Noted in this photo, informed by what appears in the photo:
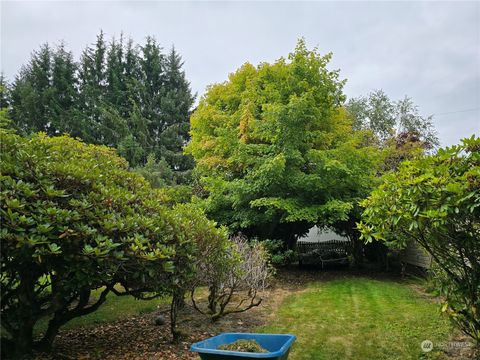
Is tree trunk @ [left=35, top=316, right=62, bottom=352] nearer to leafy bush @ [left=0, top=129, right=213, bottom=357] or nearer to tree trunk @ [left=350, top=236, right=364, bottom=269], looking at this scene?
leafy bush @ [left=0, top=129, right=213, bottom=357]

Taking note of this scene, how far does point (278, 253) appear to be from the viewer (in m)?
11.2

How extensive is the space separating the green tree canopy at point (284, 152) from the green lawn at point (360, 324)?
8.28 ft

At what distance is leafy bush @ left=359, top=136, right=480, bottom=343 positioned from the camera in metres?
2.82

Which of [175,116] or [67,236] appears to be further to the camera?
[175,116]

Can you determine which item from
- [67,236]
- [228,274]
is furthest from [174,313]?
[67,236]

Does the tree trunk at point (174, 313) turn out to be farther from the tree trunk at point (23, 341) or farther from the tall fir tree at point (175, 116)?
the tall fir tree at point (175, 116)

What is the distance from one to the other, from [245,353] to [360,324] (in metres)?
3.41

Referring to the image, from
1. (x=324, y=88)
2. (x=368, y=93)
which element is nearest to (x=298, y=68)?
(x=324, y=88)

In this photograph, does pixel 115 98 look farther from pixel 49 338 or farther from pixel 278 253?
pixel 49 338

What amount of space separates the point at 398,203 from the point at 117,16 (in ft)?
16.0

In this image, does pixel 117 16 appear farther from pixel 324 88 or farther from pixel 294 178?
pixel 324 88

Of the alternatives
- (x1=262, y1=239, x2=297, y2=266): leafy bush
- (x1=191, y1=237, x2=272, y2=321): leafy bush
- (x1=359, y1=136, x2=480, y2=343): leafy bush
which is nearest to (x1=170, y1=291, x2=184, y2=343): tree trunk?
(x1=191, y1=237, x2=272, y2=321): leafy bush

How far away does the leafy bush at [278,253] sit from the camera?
32.6ft

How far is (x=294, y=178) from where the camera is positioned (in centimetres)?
990
